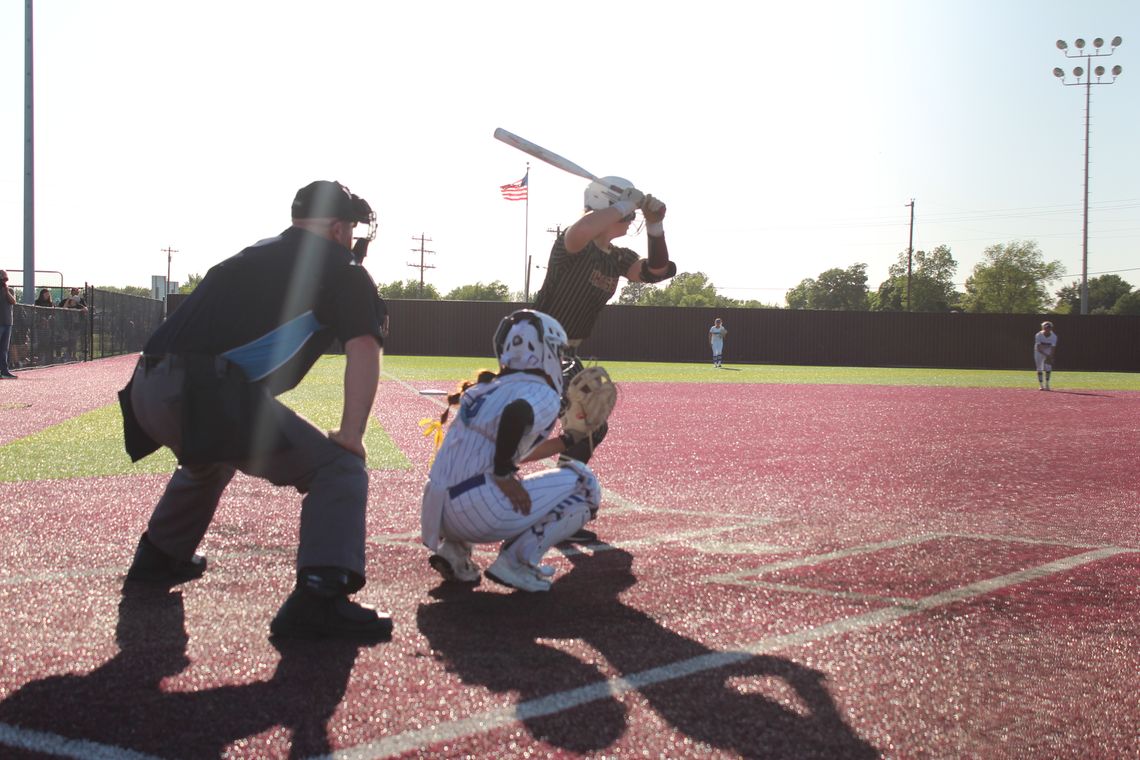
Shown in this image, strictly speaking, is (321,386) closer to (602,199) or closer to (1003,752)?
(602,199)

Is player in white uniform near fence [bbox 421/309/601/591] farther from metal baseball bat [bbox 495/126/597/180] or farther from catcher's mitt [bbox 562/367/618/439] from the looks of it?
metal baseball bat [bbox 495/126/597/180]

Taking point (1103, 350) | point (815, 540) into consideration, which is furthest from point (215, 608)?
point (1103, 350)

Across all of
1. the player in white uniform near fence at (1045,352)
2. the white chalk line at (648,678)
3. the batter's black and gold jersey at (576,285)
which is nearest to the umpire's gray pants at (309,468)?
the white chalk line at (648,678)

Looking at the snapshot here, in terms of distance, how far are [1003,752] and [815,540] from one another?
9.56ft

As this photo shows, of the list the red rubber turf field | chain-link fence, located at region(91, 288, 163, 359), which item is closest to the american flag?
chain-link fence, located at region(91, 288, 163, 359)

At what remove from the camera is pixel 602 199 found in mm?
5535

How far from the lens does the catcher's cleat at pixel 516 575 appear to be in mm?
4348

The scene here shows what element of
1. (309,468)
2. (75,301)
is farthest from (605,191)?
(75,301)

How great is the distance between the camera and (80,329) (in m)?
29.0

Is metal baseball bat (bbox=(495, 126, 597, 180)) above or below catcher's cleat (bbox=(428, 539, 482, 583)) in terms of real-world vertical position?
above

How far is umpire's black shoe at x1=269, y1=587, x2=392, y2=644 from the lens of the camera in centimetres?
364

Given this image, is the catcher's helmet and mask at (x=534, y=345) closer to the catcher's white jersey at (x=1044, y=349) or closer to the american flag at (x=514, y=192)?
the catcher's white jersey at (x=1044, y=349)

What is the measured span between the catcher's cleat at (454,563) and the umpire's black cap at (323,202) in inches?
58.6

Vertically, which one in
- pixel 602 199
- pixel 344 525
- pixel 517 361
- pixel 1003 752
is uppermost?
pixel 602 199
